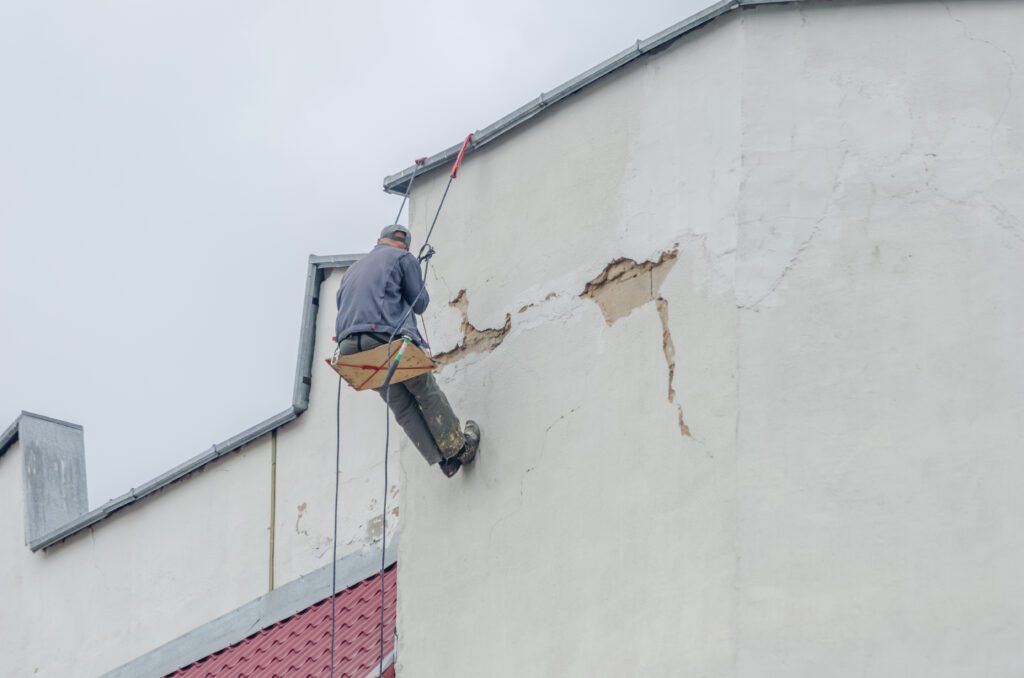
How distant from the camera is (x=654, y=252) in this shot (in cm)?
→ 1023

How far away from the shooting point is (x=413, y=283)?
1111 centimetres

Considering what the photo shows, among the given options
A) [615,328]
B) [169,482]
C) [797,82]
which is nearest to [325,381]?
[169,482]

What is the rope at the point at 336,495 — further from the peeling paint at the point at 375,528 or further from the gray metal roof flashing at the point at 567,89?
the gray metal roof flashing at the point at 567,89

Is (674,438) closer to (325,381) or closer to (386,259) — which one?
(386,259)

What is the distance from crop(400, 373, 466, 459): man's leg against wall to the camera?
35.5 feet

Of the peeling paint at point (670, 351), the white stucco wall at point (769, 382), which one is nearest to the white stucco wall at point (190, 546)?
the white stucco wall at point (769, 382)

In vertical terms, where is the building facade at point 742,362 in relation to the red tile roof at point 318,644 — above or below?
above

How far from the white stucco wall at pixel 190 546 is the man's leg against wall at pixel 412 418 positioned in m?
2.31

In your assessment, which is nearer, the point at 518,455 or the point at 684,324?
the point at 684,324

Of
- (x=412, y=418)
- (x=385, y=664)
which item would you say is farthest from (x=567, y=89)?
(x=385, y=664)

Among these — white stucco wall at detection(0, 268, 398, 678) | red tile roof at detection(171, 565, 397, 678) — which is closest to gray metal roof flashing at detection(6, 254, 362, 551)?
white stucco wall at detection(0, 268, 398, 678)

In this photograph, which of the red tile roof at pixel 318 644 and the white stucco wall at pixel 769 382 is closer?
the white stucco wall at pixel 769 382

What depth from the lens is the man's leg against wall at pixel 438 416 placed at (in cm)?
1083

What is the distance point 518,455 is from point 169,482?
4.74 metres
